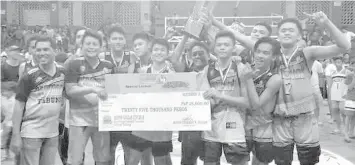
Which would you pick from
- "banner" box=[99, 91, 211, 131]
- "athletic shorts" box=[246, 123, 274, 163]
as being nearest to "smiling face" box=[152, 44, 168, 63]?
"banner" box=[99, 91, 211, 131]

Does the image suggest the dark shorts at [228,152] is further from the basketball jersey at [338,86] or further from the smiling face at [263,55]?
the basketball jersey at [338,86]

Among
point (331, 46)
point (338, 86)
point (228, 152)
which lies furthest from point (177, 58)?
point (338, 86)

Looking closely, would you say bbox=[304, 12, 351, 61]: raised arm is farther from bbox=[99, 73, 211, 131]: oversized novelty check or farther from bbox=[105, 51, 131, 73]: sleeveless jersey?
bbox=[105, 51, 131, 73]: sleeveless jersey

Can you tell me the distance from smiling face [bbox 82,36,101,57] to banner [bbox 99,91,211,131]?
45 cm

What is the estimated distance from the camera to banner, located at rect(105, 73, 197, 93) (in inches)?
151

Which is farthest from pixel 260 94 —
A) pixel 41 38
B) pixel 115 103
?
pixel 41 38

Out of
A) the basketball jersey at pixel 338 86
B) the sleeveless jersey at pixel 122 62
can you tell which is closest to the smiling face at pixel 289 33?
the sleeveless jersey at pixel 122 62

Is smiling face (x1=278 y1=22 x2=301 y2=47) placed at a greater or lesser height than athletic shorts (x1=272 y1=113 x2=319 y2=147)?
greater

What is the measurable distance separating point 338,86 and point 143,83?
5620 mm

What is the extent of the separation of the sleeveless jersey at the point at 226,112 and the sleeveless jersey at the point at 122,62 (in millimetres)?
900

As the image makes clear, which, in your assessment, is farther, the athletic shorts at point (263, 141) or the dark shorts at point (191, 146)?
the dark shorts at point (191, 146)

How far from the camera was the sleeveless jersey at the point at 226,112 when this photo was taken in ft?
12.1

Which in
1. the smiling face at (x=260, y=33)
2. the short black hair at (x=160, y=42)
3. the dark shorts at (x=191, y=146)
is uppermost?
the smiling face at (x=260, y=33)

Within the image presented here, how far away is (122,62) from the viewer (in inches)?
168
